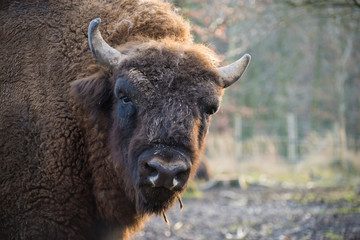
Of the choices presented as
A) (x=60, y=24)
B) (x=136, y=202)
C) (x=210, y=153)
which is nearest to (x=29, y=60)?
(x=60, y=24)

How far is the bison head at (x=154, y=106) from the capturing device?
11.6ft

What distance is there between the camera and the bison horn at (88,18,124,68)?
393cm

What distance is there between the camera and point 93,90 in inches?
161

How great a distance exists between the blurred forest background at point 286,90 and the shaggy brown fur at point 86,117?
5.26 meters

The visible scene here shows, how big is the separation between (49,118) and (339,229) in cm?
489

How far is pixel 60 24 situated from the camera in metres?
4.51

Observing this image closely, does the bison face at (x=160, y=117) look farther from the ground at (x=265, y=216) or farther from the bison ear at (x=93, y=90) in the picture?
the ground at (x=265, y=216)

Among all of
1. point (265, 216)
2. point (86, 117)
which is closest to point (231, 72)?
point (86, 117)

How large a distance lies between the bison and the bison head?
11 mm

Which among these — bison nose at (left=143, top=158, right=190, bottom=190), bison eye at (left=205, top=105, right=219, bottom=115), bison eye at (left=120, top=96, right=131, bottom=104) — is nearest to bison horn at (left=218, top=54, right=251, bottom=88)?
bison eye at (left=205, top=105, right=219, bottom=115)

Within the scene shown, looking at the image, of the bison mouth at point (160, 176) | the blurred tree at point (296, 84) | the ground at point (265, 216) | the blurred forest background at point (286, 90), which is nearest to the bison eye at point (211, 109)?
the bison mouth at point (160, 176)

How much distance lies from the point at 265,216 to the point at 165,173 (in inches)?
241

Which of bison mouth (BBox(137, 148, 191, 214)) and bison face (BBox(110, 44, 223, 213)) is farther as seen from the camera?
bison face (BBox(110, 44, 223, 213))

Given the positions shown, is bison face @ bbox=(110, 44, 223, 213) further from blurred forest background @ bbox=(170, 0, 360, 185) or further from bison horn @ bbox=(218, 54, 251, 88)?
blurred forest background @ bbox=(170, 0, 360, 185)
